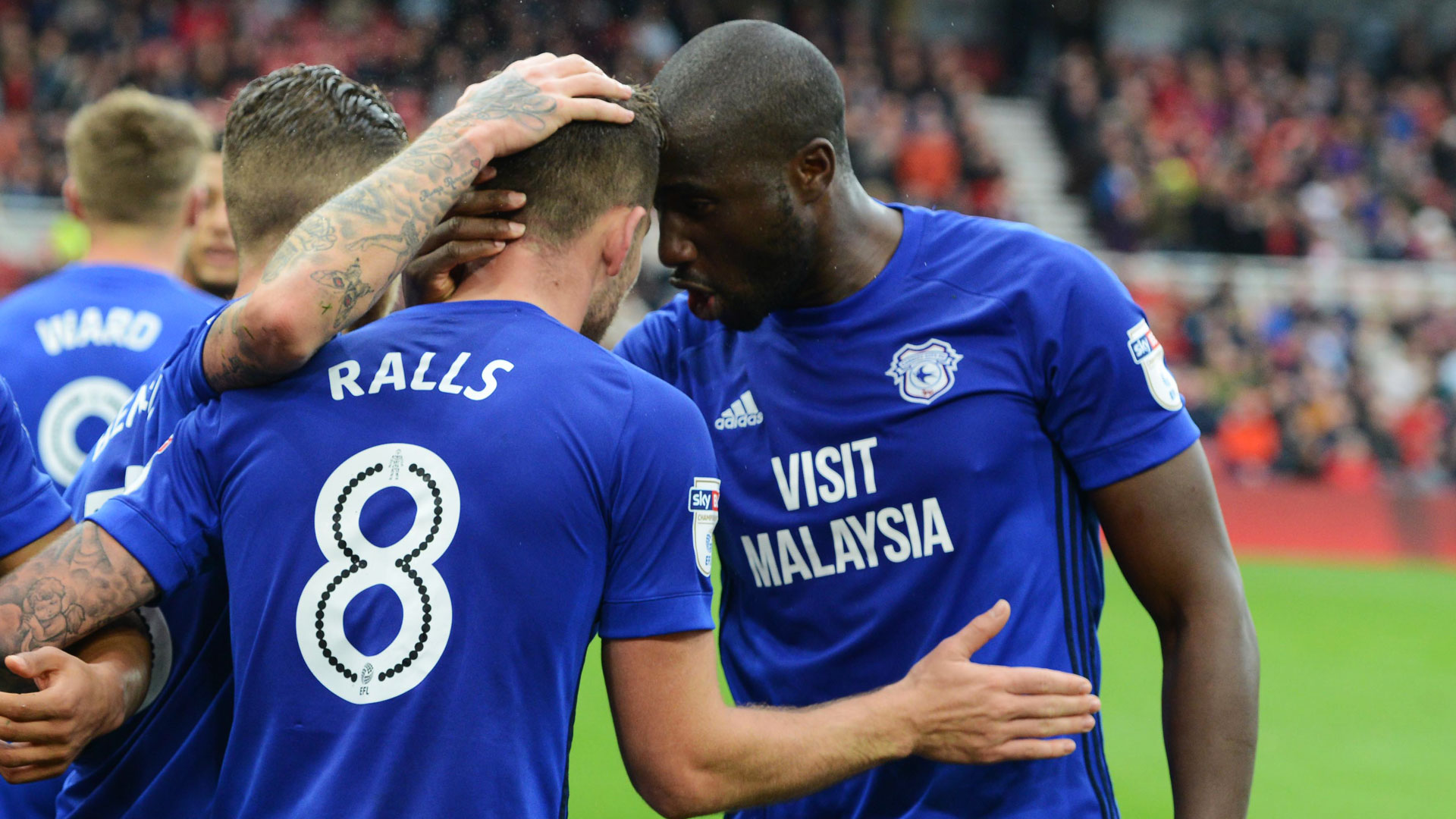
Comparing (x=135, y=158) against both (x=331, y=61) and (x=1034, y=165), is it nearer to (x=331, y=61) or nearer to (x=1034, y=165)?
(x=331, y=61)

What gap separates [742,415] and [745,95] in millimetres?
644

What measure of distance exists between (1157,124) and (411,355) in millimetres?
23471

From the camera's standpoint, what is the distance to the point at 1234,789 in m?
2.58

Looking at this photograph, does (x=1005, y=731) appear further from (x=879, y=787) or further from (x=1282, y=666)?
(x=1282, y=666)

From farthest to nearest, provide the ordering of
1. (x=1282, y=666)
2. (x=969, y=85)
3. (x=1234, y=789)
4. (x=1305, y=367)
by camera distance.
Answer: (x=969, y=85) < (x=1305, y=367) < (x=1282, y=666) < (x=1234, y=789)

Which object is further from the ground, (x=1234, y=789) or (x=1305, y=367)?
(x=1305, y=367)

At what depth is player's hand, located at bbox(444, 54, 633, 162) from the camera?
7.54 ft

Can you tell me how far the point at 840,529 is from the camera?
279cm

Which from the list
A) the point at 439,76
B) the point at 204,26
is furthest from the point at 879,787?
the point at 204,26

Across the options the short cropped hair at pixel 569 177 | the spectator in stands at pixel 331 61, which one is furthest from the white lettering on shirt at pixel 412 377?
the spectator in stands at pixel 331 61

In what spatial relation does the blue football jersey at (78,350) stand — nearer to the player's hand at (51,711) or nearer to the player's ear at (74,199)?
the player's ear at (74,199)

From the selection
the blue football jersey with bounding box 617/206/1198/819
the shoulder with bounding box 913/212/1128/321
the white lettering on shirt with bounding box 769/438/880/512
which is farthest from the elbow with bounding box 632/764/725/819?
the shoulder with bounding box 913/212/1128/321

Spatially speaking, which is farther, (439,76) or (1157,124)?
(1157,124)

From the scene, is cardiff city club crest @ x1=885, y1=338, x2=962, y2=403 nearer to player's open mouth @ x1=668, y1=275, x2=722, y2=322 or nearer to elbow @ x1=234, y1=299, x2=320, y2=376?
player's open mouth @ x1=668, y1=275, x2=722, y2=322
